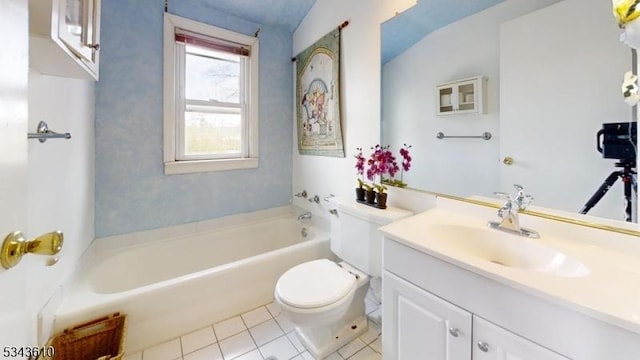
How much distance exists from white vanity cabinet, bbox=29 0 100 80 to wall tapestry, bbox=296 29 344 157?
4.82 ft

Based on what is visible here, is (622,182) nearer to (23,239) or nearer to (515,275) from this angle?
(515,275)

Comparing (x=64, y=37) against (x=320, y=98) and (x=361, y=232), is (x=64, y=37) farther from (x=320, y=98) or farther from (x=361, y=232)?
(x=320, y=98)

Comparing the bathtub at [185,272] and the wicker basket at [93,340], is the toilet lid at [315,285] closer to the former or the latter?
the bathtub at [185,272]

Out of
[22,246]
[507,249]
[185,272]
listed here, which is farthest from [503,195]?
[185,272]

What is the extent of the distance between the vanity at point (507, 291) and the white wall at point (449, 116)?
206 mm

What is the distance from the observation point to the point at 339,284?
4.65 feet

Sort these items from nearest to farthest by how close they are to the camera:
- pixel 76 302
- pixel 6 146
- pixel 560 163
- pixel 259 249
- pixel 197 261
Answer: pixel 6 146
pixel 560 163
pixel 76 302
pixel 197 261
pixel 259 249

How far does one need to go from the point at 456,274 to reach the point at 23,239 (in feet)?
3.51

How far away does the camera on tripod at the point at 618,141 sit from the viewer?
0.88 metres

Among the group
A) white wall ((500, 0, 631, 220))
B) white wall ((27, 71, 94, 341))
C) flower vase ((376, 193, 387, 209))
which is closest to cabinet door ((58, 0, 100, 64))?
white wall ((27, 71, 94, 341))

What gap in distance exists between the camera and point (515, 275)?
0.73 m

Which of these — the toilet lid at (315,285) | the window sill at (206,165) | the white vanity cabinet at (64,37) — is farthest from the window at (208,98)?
the toilet lid at (315,285)

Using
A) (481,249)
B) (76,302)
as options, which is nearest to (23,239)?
(76,302)

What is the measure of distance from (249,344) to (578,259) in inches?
63.1
